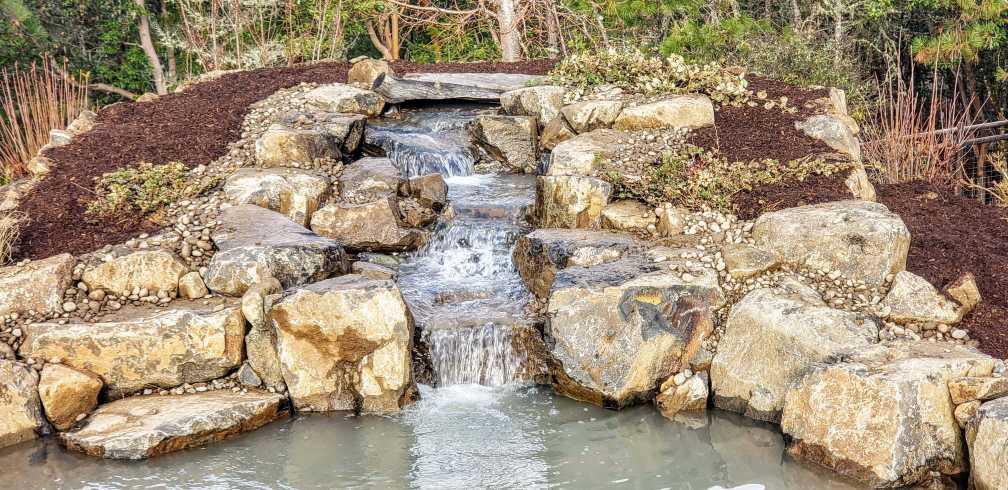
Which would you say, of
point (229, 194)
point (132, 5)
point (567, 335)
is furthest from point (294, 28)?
point (567, 335)

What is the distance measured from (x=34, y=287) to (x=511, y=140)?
17.7 ft

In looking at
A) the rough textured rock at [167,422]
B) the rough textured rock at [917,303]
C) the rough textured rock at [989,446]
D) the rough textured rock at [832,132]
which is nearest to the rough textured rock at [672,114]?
the rough textured rock at [832,132]

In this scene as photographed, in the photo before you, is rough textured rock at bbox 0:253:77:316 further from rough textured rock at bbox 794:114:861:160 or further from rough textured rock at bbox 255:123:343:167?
rough textured rock at bbox 794:114:861:160

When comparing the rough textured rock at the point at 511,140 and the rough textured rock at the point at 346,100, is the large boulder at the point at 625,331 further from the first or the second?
the rough textured rock at the point at 346,100

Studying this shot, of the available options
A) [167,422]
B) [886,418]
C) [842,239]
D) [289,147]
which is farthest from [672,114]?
[167,422]

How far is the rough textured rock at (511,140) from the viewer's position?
9992 millimetres

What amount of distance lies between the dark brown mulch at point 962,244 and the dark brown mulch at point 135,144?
570 centimetres

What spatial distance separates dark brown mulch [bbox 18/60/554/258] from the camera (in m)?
7.22

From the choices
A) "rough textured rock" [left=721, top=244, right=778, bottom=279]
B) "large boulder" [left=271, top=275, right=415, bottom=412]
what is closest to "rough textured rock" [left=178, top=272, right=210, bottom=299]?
"large boulder" [left=271, top=275, right=415, bottom=412]

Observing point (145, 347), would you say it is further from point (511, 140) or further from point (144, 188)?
point (511, 140)

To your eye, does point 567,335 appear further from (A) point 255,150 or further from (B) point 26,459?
(A) point 255,150

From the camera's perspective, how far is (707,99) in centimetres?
898

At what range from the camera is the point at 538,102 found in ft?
33.6

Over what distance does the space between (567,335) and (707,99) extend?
3.89 meters
